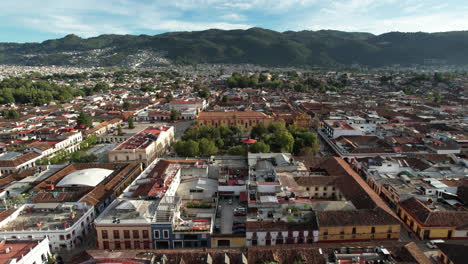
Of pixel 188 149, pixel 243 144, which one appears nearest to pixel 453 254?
pixel 188 149

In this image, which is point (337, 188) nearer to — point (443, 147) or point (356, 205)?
point (356, 205)

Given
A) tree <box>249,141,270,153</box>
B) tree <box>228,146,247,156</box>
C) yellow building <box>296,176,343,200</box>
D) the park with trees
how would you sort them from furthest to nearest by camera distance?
the park with trees < tree <box>249,141,270,153</box> < tree <box>228,146,247,156</box> < yellow building <box>296,176,343,200</box>

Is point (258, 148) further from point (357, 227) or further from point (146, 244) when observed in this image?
point (146, 244)

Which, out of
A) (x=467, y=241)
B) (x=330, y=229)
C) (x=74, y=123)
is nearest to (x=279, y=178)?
(x=330, y=229)

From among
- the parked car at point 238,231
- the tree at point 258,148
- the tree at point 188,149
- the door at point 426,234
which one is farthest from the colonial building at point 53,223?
the door at point 426,234

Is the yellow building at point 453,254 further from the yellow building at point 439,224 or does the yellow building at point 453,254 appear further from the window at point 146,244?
the window at point 146,244

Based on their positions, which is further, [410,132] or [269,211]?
[410,132]

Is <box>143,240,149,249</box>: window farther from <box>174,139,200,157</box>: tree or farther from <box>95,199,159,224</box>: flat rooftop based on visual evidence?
<box>174,139,200,157</box>: tree

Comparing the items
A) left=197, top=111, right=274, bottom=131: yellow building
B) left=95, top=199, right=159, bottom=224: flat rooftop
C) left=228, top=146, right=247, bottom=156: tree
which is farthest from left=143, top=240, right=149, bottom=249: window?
left=197, top=111, right=274, bottom=131: yellow building

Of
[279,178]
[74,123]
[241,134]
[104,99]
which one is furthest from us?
[104,99]
